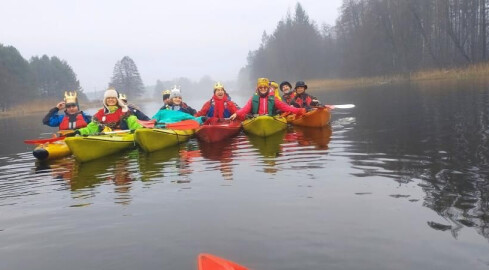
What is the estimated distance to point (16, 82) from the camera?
59.5 meters

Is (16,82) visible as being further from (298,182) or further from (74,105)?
(298,182)

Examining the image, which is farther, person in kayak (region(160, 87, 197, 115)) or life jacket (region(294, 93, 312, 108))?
life jacket (region(294, 93, 312, 108))

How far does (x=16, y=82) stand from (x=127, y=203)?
6260 centimetres

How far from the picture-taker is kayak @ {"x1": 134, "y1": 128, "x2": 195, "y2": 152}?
9873 millimetres

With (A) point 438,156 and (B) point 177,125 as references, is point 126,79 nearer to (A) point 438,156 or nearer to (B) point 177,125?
(B) point 177,125

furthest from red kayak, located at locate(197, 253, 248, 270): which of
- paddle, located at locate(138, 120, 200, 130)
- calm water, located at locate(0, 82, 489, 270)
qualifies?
paddle, located at locate(138, 120, 200, 130)

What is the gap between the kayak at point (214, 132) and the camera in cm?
1122

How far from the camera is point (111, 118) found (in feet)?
36.4

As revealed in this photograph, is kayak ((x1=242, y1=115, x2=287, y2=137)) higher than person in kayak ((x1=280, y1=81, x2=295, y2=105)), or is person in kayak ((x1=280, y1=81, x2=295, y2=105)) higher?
person in kayak ((x1=280, y1=81, x2=295, y2=105))

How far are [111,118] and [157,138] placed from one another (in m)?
1.65

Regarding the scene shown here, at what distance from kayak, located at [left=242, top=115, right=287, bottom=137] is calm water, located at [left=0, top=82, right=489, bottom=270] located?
74.7 inches

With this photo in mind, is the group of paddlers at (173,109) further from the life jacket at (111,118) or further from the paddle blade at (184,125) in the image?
the paddle blade at (184,125)

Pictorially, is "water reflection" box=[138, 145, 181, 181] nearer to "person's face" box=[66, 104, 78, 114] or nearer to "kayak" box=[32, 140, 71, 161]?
"kayak" box=[32, 140, 71, 161]

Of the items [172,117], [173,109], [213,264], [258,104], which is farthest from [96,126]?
[213,264]
